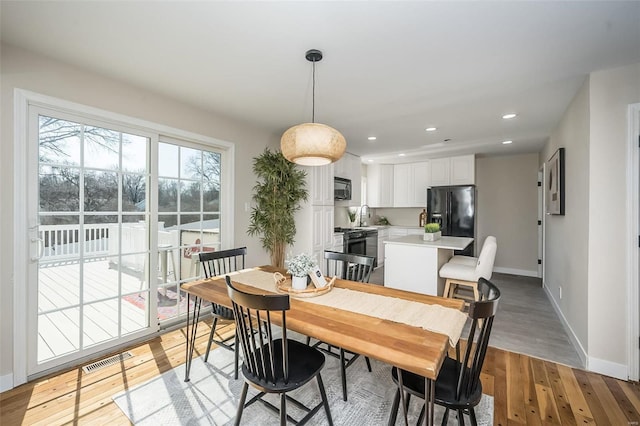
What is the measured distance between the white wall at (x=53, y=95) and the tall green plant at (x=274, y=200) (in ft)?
2.17

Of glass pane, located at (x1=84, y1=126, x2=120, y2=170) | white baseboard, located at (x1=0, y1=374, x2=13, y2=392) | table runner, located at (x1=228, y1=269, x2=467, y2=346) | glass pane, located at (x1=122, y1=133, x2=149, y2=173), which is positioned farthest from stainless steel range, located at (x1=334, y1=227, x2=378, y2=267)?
white baseboard, located at (x1=0, y1=374, x2=13, y2=392)

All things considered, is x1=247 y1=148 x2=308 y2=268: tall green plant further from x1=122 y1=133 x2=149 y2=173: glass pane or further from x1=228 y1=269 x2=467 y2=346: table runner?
x1=228 y1=269 x2=467 y2=346: table runner

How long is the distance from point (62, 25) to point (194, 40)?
0.79 metres

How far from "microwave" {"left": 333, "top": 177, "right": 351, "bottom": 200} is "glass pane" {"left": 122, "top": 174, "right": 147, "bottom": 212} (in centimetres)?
296

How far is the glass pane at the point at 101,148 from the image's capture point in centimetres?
240

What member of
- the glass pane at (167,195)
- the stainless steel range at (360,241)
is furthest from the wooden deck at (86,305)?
the stainless steel range at (360,241)

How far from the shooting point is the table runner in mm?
1394

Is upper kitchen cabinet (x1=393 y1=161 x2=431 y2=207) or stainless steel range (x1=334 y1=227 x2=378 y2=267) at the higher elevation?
upper kitchen cabinet (x1=393 y1=161 x2=431 y2=207)

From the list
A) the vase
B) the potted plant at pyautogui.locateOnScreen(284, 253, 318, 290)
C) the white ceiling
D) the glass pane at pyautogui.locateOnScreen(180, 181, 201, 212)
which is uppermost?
the white ceiling

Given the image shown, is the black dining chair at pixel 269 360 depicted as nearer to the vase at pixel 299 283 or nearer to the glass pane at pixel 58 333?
the vase at pixel 299 283

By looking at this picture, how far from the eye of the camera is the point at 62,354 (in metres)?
2.26

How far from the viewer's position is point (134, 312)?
2.72 metres

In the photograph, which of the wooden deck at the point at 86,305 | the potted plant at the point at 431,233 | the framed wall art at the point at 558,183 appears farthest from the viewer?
the potted plant at the point at 431,233

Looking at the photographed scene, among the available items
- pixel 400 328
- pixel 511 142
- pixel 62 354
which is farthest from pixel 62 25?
pixel 511 142
